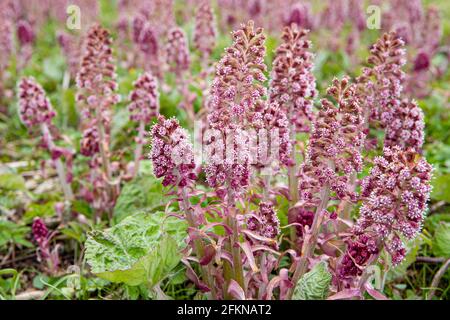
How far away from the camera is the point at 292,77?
2.77 m

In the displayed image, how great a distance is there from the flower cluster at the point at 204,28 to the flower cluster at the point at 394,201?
9.84ft

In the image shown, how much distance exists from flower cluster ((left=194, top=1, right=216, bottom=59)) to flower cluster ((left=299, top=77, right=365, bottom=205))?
2.75 metres

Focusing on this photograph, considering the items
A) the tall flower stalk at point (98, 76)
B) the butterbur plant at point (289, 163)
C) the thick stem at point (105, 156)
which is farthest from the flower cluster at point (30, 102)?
the butterbur plant at point (289, 163)

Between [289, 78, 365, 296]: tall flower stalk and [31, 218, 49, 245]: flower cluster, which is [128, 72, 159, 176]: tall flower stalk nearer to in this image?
[31, 218, 49, 245]: flower cluster

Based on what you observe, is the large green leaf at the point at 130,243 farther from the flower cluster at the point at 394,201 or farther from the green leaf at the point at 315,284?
the flower cluster at the point at 394,201

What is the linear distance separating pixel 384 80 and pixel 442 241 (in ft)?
3.52

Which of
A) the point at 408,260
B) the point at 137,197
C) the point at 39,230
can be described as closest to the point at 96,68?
the point at 137,197

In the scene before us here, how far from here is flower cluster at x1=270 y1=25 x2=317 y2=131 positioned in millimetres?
2764

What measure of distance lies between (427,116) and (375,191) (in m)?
3.40

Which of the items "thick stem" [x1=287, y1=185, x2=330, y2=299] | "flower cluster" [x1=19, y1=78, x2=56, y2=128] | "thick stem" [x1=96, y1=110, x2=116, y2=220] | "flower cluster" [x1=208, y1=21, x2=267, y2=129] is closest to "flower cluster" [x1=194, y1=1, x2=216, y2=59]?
"thick stem" [x1=96, y1=110, x2=116, y2=220]

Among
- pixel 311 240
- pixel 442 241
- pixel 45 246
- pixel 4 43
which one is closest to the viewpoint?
pixel 311 240

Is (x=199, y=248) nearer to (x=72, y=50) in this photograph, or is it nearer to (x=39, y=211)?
(x=39, y=211)

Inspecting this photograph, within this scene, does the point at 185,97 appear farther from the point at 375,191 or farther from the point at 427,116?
the point at 375,191

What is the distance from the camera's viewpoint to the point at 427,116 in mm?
5227
